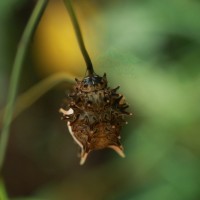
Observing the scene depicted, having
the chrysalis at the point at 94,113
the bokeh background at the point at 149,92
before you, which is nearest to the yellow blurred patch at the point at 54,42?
the bokeh background at the point at 149,92

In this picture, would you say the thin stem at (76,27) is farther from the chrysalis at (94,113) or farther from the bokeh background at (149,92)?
the bokeh background at (149,92)

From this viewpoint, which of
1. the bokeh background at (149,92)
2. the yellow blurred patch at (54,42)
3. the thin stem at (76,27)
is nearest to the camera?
the thin stem at (76,27)

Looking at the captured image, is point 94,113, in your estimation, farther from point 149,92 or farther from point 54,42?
point 54,42

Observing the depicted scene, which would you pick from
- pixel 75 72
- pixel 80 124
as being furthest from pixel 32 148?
pixel 80 124

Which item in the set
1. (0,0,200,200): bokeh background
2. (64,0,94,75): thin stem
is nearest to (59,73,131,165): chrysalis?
(64,0,94,75): thin stem

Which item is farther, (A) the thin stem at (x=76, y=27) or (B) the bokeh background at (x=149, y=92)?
(B) the bokeh background at (x=149, y=92)

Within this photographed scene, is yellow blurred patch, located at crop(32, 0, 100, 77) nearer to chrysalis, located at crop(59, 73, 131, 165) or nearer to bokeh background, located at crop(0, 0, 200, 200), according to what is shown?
bokeh background, located at crop(0, 0, 200, 200)

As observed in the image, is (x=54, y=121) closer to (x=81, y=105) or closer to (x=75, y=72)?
(x=75, y=72)

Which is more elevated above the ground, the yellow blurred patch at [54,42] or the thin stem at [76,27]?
the yellow blurred patch at [54,42]
